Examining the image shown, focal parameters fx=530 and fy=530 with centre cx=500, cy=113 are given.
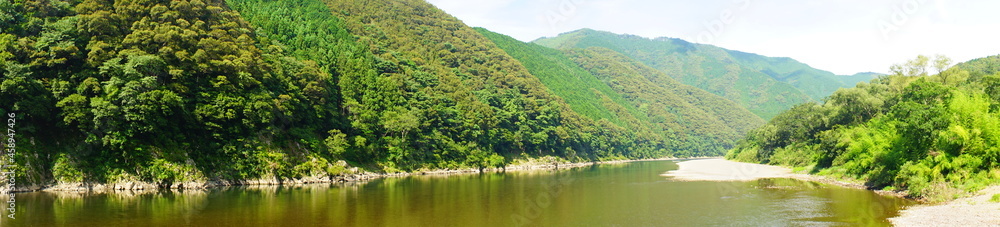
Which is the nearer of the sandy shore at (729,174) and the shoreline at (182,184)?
the shoreline at (182,184)

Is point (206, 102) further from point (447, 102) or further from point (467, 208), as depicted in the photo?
point (447, 102)

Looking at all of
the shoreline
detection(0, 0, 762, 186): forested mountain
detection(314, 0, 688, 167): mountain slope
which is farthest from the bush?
detection(314, 0, 688, 167): mountain slope

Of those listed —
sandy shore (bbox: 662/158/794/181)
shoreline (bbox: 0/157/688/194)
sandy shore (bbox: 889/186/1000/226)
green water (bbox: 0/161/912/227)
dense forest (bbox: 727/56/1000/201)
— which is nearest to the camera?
sandy shore (bbox: 889/186/1000/226)

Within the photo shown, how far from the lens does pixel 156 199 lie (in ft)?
142

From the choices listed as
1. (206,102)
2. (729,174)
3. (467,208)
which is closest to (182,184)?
(206,102)

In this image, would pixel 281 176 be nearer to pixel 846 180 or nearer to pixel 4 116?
pixel 4 116

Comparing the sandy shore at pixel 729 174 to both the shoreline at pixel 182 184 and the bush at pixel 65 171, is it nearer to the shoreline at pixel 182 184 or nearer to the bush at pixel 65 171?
the shoreline at pixel 182 184

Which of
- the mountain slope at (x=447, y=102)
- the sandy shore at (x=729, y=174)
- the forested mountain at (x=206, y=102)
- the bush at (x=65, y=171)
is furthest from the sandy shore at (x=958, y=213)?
the mountain slope at (x=447, y=102)

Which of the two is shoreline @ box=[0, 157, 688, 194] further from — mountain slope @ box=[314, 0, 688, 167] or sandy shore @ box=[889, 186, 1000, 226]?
sandy shore @ box=[889, 186, 1000, 226]

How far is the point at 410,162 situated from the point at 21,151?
51.0 metres

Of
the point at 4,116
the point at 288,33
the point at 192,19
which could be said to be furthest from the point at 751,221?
the point at 288,33

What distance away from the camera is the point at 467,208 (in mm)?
38531

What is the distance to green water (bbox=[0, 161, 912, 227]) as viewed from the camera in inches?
1235

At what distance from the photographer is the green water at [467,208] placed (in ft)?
103
